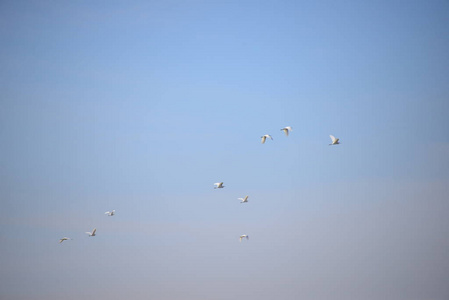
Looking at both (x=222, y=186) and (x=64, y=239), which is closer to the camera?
(x=222, y=186)

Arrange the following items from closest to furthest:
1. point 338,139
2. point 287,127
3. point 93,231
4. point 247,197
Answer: point 287,127 < point 338,139 < point 247,197 < point 93,231

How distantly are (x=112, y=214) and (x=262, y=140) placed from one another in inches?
1510

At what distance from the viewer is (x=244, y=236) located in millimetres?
106562

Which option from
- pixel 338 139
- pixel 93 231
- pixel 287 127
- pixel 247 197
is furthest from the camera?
pixel 93 231

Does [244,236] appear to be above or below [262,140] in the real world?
below

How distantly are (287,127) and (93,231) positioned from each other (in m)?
47.9

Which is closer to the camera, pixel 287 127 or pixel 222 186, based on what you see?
pixel 287 127

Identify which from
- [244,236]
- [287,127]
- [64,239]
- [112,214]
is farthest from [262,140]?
[64,239]

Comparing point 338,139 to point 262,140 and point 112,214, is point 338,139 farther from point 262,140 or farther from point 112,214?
point 112,214

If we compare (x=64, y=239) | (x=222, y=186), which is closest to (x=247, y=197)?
(x=222, y=186)

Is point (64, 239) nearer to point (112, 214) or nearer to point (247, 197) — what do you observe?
point (112, 214)


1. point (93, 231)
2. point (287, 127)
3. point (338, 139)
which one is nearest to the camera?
point (287, 127)

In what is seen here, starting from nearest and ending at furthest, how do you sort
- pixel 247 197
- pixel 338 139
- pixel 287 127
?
pixel 287 127
pixel 338 139
pixel 247 197

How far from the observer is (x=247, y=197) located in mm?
105250
